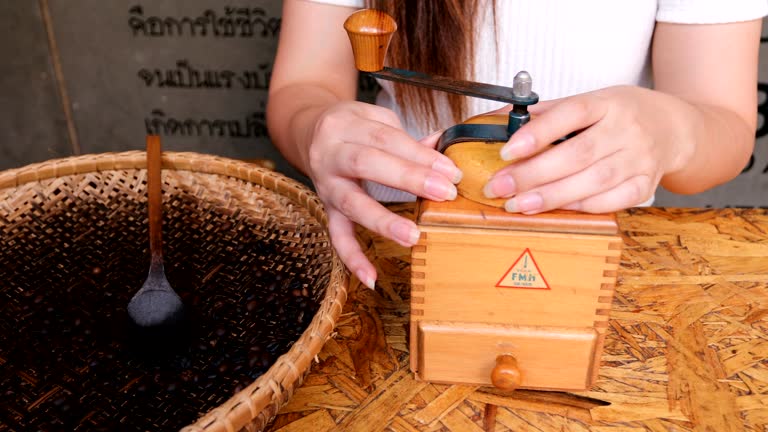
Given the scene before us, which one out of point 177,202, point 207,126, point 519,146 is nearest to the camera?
point 519,146

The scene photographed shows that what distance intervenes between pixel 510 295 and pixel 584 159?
0.17 metres

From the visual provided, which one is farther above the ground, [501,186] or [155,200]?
[501,186]

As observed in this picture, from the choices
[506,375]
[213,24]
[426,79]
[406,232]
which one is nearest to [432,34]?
[426,79]

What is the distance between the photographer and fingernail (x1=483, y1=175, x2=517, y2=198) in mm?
632

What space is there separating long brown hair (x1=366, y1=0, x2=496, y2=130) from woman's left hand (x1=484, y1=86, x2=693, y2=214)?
37 cm

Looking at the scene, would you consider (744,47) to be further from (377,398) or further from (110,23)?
(110,23)

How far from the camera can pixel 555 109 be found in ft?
2.08

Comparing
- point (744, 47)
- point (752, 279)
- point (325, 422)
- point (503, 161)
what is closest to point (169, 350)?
point (325, 422)

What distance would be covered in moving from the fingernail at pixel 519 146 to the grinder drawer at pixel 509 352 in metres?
0.22

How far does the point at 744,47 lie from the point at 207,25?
1589mm

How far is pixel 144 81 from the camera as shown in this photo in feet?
6.90

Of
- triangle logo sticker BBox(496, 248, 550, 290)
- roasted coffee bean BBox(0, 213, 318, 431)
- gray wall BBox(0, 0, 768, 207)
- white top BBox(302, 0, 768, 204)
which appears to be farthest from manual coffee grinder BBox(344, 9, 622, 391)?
gray wall BBox(0, 0, 768, 207)

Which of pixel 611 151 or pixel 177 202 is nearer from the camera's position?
pixel 611 151

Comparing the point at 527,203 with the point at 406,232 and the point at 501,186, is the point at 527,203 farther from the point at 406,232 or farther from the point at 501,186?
the point at 406,232
